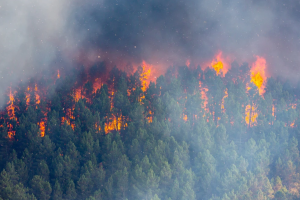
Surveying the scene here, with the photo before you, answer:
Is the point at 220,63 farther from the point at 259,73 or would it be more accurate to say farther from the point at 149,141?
the point at 149,141

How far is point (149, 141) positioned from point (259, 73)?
32202 mm

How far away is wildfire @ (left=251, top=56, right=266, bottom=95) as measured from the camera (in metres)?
58.1

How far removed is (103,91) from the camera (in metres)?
47.5

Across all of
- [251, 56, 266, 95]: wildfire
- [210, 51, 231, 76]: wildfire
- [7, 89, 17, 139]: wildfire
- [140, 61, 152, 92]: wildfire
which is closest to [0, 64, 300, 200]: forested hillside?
[7, 89, 17, 139]: wildfire

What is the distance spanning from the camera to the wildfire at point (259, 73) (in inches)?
2288

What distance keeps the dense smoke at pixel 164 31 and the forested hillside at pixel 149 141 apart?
1043 cm

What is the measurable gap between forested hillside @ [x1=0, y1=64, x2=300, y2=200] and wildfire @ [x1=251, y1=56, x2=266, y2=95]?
4590mm

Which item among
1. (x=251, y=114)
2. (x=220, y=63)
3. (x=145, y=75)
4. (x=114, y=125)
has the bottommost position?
(x=114, y=125)

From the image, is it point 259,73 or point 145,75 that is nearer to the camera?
point 145,75

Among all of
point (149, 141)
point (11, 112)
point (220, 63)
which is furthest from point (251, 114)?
point (11, 112)

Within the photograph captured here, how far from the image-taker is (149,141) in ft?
130

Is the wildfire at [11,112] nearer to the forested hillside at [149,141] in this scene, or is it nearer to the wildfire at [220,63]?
the forested hillside at [149,141]

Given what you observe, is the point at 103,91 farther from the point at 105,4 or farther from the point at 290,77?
A: the point at 290,77

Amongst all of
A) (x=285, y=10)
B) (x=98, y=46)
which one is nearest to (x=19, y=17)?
(x=98, y=46)
